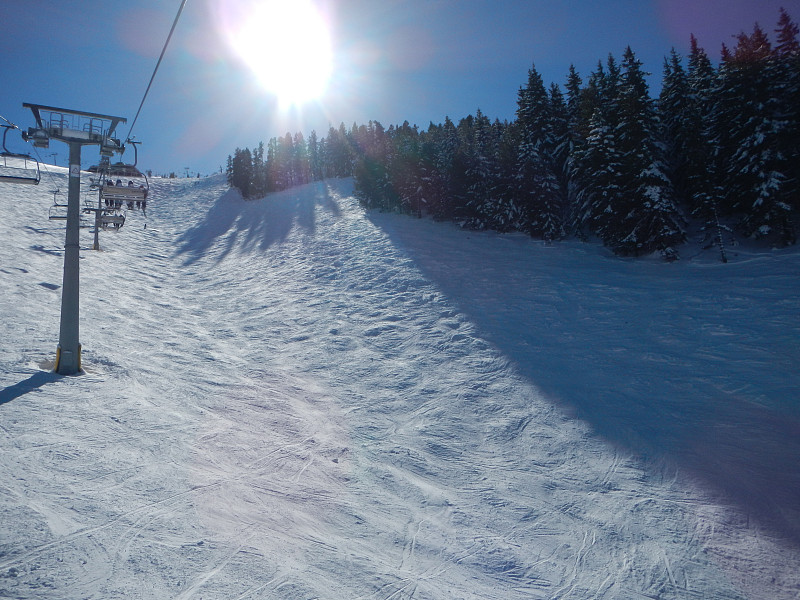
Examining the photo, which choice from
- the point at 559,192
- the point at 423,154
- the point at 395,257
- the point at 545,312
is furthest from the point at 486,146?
the point at 545,312

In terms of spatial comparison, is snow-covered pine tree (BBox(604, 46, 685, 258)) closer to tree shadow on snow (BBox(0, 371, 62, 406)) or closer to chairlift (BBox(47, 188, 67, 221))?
chairlift (BBox(47, 188, 67, 221))

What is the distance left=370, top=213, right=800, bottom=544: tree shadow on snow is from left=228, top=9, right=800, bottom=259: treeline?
4961mm

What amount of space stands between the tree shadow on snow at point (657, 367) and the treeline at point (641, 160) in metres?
4.96

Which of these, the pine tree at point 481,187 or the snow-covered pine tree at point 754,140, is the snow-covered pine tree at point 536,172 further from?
the snow-covered pine tree at point 754,140

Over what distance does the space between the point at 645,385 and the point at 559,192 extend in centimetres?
2207

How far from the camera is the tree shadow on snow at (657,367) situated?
818 centimetres

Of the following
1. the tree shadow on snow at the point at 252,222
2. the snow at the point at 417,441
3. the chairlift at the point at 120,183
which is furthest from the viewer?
the tree shadow on snow at the point at 252,222

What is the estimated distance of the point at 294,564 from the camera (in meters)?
5.74

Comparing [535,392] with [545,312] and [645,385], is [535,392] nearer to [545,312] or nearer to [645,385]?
[645,385]

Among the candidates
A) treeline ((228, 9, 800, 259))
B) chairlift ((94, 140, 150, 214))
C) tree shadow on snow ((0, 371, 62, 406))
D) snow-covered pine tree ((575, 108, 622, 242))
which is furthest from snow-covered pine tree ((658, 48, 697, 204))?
tree shadow on snow ((0, 371, 62, 406))

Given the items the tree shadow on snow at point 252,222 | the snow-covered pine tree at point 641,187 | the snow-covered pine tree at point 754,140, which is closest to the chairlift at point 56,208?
the tree shadow on snow at point 252,222

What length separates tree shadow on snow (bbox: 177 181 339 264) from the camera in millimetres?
38500

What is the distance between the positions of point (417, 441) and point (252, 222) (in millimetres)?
44667

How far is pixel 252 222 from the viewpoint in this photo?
162ft
